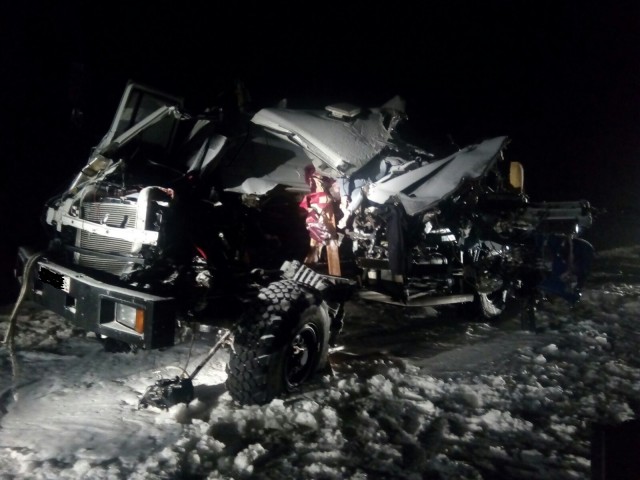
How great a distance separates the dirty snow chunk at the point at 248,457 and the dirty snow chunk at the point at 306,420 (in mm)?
452

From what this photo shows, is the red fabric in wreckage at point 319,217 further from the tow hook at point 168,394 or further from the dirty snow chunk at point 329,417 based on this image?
the tow hook at point 168,394

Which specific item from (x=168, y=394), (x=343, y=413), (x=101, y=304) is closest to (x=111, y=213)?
(x=101, y=304)

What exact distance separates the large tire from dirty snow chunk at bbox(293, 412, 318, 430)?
295 millimetres

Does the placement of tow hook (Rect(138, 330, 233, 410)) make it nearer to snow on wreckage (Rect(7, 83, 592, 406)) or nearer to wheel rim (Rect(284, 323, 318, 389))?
snow on wreckage (Rect(7, 83, 592, 406))

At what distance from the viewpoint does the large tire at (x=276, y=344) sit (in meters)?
3.82

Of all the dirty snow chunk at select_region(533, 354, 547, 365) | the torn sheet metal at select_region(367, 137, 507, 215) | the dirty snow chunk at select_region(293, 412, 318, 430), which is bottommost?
the dirty snow chunk at select_region(293, 412, 318, 430)

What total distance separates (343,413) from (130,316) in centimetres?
181

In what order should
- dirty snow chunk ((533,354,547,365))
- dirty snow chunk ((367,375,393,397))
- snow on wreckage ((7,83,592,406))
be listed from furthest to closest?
1. dirty snow chunk ((533,354,547,365))
2. dirty snow chunk ((367,375,393,397))
3. snow on wreckage ((7,83,592,406))

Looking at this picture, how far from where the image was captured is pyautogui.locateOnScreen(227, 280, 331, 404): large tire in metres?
3.82

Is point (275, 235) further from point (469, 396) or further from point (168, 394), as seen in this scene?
point (469, 396)

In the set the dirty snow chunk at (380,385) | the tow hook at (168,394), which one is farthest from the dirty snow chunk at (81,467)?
the dirty snow chunk at (380,385)

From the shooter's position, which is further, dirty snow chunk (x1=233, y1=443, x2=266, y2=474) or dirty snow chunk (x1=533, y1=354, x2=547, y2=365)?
dirty snow chunk (x1=533, y1=354, x2=547, y2=365)

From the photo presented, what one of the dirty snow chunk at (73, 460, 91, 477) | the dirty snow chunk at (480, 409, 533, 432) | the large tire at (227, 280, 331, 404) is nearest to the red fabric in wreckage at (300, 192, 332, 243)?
the large tire at (227, 280, 331, 404)

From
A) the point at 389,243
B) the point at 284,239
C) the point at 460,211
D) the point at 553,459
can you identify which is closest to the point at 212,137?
the point at 284,239
